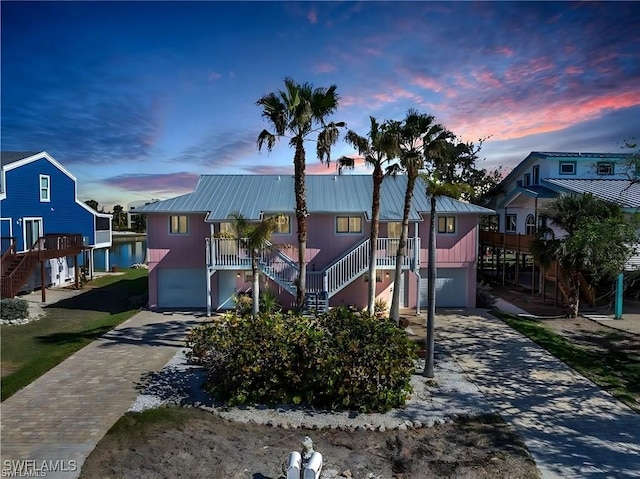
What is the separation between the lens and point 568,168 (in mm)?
25672

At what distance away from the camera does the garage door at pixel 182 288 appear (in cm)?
1939

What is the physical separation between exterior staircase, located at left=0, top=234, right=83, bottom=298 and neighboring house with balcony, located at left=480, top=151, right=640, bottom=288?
2512cm

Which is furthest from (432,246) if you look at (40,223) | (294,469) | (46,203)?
(46,203)

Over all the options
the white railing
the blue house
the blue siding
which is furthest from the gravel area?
the blue siding

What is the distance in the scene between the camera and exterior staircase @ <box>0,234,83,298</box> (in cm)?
1916

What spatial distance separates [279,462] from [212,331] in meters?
4.09

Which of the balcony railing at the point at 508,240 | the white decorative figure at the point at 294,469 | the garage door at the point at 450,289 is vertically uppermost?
the balcony railing at the point at 508,240

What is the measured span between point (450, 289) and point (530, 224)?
8.18 meters

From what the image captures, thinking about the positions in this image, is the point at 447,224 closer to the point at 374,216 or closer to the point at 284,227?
the point at 374,216

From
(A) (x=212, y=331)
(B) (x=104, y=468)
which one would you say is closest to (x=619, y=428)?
(A) (x=212, y=331)

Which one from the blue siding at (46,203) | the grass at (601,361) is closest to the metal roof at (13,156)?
the blue siding at (46,203)

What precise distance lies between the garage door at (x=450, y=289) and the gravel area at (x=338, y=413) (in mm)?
9226

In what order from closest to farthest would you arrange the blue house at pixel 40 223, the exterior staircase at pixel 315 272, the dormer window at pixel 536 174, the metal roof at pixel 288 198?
the exterior staircase at pixel 315 272 → the metal roof at pixel 288 198 → the blue house at pixel 40 223 → the dormer window at pixel 536 174

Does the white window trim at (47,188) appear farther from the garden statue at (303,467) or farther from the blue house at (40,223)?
the garden statue at (303,467)
